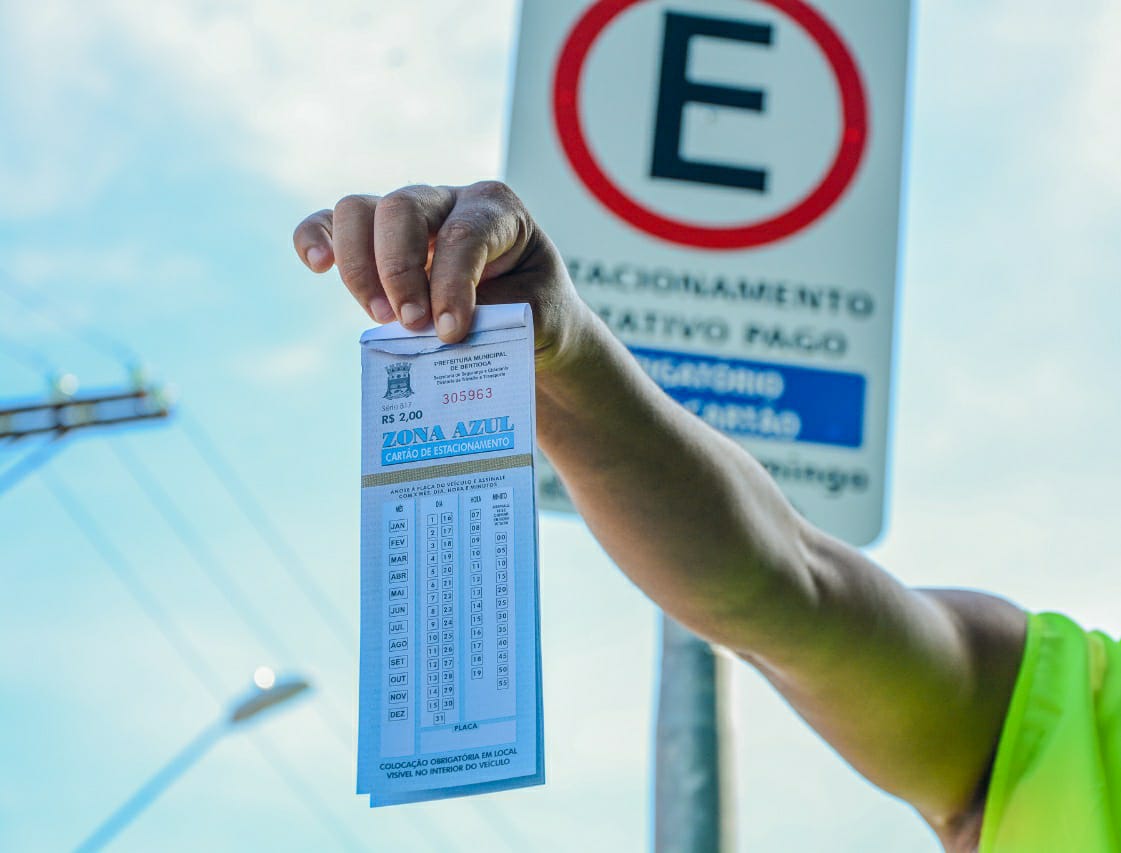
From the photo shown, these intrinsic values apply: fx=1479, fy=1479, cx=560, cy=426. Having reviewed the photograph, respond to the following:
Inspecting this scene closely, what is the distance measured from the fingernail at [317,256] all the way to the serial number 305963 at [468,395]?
0.18m

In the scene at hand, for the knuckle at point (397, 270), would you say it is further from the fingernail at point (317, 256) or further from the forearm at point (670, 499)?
the forearm at point (670, 499)

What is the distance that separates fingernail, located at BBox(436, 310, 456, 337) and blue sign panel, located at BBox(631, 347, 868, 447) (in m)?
1.41

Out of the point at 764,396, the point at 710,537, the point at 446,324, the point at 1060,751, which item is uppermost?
the point at 446,324

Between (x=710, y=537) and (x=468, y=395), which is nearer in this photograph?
(x=468, y=395)

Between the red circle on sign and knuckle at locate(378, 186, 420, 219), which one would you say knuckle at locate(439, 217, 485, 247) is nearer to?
knuckle at locate(378, 186, 420, 219)

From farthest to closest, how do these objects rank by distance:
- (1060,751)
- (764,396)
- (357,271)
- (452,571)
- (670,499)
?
(764,396)
(1060,751)
(670,499)
(357,271)
(452,571)

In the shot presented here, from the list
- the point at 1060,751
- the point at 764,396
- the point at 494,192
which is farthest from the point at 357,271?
the point at 764,396

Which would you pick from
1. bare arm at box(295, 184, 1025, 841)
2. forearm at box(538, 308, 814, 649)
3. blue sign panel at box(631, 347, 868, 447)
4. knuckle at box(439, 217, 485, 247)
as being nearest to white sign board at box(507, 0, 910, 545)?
blue sign panel at box(631, 347, 868, 447)

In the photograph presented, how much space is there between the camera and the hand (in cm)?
119

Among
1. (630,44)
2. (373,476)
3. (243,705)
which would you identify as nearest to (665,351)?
(630,44)

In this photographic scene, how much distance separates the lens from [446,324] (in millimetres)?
1175

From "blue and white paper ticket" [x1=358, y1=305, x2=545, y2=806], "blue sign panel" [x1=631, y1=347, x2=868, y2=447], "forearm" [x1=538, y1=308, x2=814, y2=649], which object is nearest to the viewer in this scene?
"blue and white paper ticket" [x1=358, y1=305, x2=545, y2=806]

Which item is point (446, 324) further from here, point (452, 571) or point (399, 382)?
point (452, 571)

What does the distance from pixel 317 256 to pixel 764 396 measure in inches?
57.6
